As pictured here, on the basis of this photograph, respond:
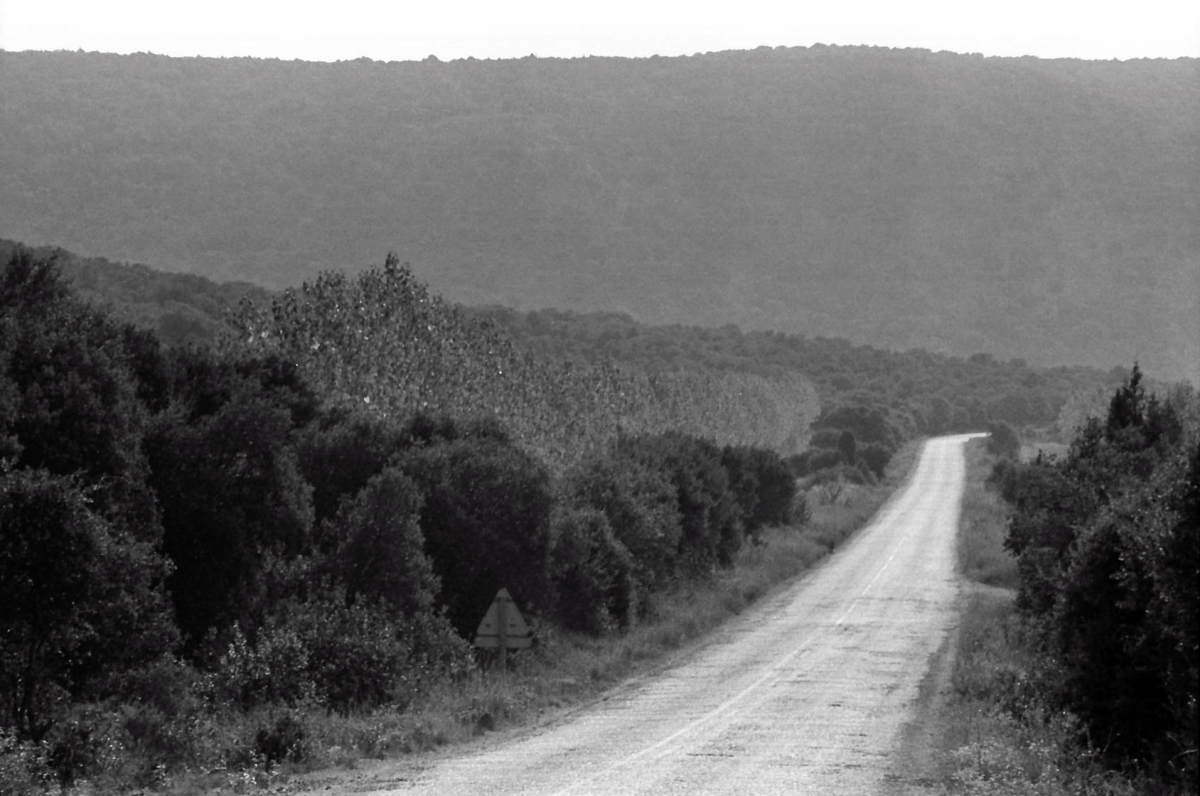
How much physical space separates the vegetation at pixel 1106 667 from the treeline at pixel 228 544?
8.23 m

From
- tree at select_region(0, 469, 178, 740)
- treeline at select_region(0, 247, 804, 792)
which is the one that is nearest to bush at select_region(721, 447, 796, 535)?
treeline at select_region(0, 247, 804, 792)

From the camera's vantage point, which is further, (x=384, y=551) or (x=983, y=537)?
(x=983, y=537)

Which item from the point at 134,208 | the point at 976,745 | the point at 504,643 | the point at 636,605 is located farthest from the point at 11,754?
the point at 134,208

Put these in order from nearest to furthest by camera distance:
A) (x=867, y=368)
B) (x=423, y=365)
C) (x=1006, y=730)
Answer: (x=1006, y=730) → (x=423, y=365) → (x=867, y=368)

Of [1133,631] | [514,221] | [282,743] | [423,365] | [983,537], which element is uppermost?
[514,221]

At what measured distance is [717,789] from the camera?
16844 millimetres

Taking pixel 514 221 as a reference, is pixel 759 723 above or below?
below

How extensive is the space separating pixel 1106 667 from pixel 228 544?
13.1 m

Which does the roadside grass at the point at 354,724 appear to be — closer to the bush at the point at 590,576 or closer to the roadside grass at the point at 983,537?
the bush at the point at 590,576

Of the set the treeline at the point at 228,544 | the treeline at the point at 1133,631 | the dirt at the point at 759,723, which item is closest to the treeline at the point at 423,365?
the treeline at the point at 228,544

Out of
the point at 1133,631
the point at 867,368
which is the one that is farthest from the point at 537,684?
the point at 867,368

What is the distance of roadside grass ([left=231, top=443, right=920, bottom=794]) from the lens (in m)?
19.5

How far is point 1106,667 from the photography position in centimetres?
1777

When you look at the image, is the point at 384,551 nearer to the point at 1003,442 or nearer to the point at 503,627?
the point at 503,627
